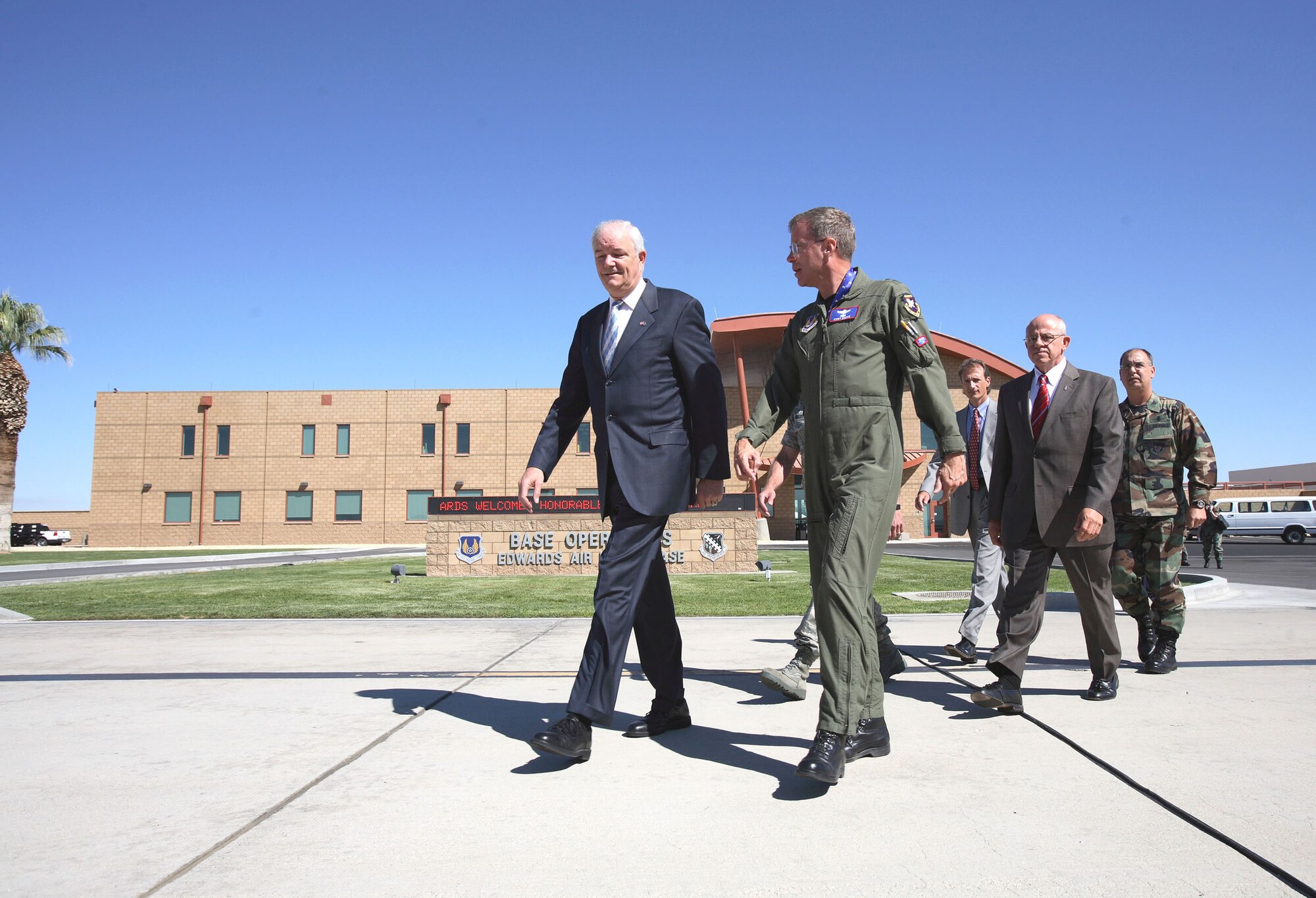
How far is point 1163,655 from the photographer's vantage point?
15.3ft

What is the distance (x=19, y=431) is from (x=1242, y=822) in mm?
39835

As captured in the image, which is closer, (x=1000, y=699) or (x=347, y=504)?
(x=1000, y=699)

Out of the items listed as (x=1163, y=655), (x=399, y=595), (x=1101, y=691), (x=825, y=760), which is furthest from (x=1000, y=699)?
(x=399, y=595)

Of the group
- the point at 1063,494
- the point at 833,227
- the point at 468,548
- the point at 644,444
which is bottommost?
the point at 468,548

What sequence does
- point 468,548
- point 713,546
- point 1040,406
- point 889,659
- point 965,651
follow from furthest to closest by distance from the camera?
point 713,546
point 468,548
point 965,651
point 889,659
point 1040,406

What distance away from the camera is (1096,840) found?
7.14 feet

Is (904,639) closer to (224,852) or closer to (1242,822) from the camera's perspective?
(1242,822)

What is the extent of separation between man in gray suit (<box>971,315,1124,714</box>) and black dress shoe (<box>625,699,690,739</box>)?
56.7 inches

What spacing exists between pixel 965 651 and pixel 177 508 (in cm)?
4686

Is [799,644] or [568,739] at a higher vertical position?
[799,644]

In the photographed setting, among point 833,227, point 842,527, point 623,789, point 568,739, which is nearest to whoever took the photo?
point 623,789

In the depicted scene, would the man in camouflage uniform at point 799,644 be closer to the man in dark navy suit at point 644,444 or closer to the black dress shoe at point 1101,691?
the man in dark navy suit at point 644,444

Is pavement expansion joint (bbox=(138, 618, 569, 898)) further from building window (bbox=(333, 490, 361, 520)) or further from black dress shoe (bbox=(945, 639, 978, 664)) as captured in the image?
building window (bbox=(333, 490, 361, 520))

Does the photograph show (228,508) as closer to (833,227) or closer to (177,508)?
(177,508)
